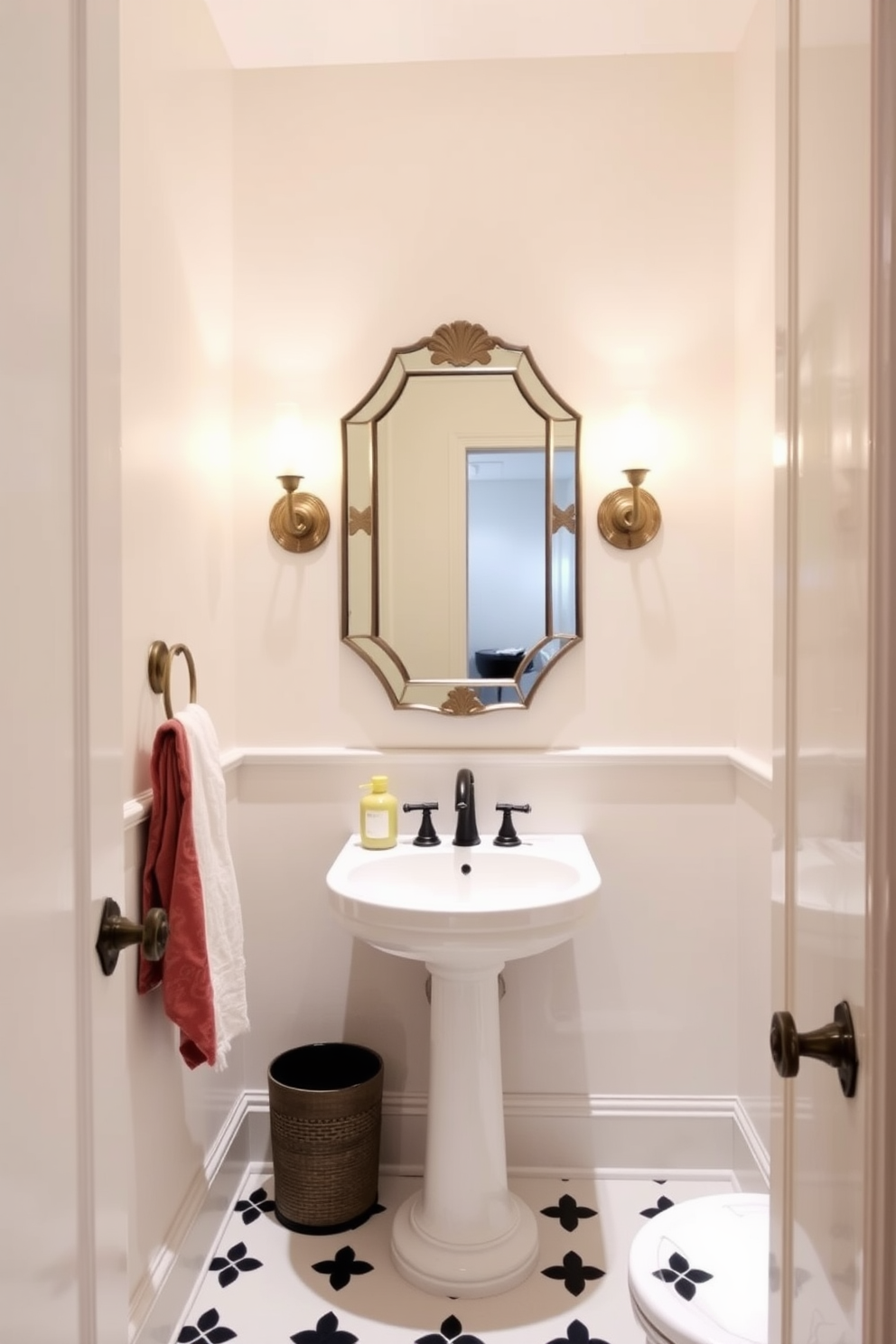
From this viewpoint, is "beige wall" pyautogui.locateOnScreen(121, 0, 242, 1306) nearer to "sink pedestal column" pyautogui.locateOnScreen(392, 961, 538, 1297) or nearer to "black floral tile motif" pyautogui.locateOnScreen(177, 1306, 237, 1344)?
"black floral tile motif" pyautogui.locateOnScreen(177, 1306, 237, 1344)

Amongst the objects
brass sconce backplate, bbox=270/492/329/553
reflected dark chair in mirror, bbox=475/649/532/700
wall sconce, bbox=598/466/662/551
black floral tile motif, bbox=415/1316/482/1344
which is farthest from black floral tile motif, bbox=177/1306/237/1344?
wall sconce, bbox=598/466/662/551

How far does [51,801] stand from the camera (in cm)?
79

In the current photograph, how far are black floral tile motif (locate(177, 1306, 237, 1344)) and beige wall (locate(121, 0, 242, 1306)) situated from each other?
0.70 ft

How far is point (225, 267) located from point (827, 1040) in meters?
2.10

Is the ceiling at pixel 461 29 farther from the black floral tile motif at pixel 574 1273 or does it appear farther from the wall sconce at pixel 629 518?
the black floral tile motif at pixel 574 1273

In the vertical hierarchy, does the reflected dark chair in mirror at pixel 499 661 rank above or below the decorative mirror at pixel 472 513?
below

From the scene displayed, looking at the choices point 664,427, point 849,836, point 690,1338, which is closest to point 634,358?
point 664,427

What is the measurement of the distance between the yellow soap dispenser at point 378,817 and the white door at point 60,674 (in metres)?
1.20

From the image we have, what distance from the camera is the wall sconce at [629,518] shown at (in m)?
2.26

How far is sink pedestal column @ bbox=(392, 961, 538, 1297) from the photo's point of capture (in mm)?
1959

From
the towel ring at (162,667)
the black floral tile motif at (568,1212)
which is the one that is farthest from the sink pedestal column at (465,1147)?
the towel ring at (162,667)

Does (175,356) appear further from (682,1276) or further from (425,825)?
(682,1276)

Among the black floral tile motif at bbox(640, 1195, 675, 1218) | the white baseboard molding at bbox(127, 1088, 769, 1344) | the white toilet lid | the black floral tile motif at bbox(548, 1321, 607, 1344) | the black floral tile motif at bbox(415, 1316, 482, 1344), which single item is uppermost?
the white toilet lid

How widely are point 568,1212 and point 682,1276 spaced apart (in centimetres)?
92
